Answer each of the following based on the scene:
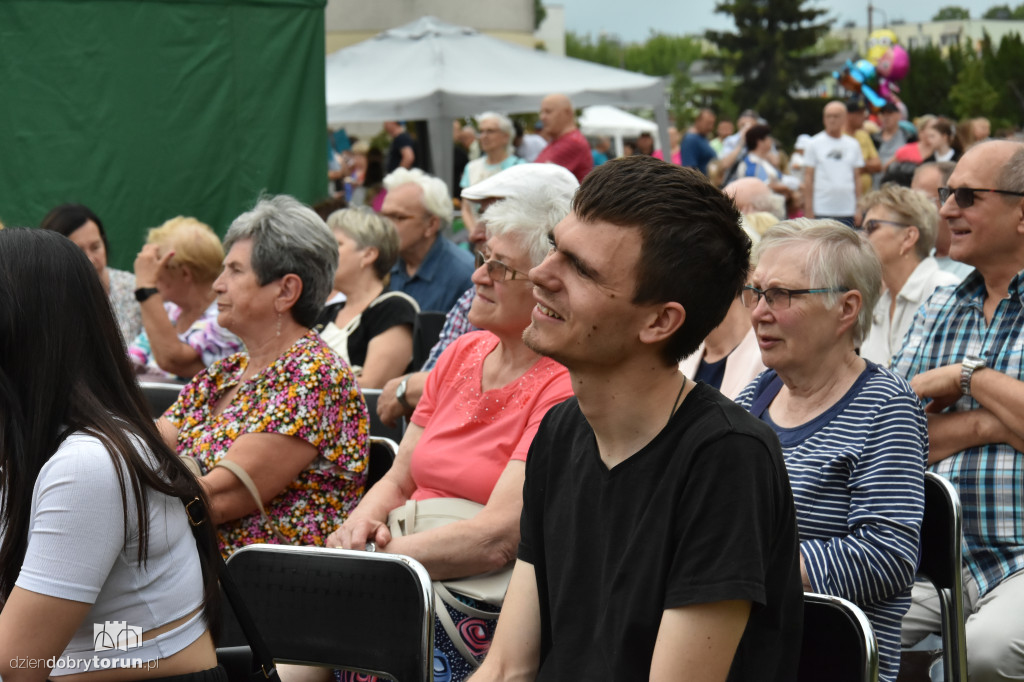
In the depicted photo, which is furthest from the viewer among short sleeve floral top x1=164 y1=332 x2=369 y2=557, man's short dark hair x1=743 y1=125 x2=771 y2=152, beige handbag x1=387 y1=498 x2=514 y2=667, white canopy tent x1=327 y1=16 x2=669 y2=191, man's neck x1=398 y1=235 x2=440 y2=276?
man's short dark hair x1=743 y1=125 x2=771 y2=152

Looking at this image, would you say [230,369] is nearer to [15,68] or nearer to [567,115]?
[15,68]

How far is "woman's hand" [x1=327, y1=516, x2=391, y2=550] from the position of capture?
299cm

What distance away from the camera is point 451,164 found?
452 inches

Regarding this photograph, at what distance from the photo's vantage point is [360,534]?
3012mm

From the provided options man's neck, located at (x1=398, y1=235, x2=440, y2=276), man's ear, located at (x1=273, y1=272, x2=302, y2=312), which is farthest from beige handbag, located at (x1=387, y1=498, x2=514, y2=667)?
man's neck, located at (x1=398, y1=235, x2=440, y2=276)

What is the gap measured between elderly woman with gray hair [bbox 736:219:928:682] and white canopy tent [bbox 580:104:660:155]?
63.1ft

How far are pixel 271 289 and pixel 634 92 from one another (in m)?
9.42

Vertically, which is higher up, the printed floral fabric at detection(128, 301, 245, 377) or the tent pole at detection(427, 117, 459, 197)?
the printed floral fabric at detection(128, 301, 245, 377)

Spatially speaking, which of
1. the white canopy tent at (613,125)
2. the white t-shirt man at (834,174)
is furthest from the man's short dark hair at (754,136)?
the white canopy tent at (613,125)

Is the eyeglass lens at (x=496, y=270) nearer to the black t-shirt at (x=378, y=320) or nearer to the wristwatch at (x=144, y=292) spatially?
the black t-shirt at (x=378, y=320)

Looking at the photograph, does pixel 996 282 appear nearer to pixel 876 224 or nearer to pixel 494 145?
pixel 876 224

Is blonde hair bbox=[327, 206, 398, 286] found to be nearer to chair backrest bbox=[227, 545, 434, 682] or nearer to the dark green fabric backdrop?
the dark green fabric backdrop

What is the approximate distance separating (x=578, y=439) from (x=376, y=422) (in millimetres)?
2721

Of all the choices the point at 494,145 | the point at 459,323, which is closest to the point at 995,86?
the point at 494,145
